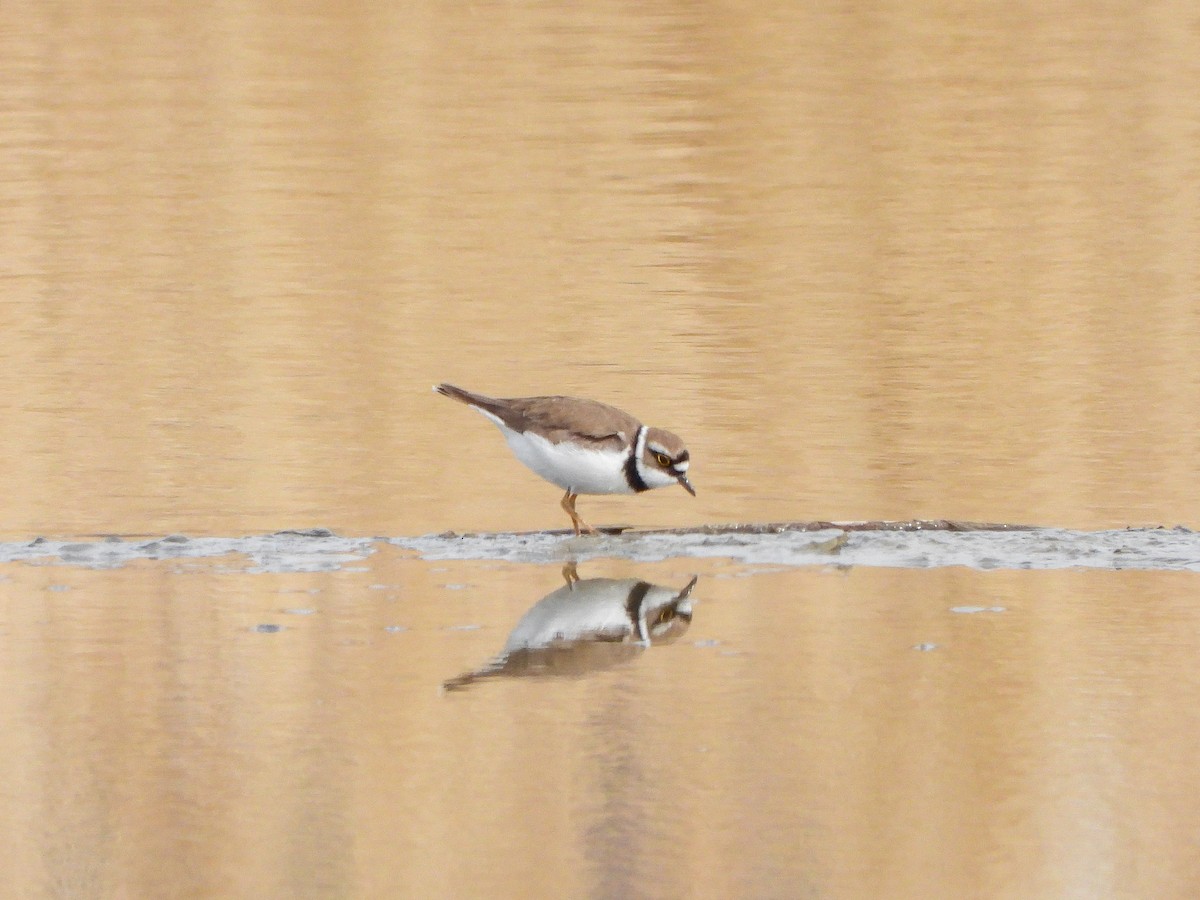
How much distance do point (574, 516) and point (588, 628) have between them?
1449 millimetres

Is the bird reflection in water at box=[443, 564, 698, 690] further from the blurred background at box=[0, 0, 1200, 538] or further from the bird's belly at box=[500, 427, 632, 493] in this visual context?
the blurred background at box=[0, 0, 1200, 538]

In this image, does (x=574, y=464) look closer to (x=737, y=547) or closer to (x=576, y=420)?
(x=576, y=420)

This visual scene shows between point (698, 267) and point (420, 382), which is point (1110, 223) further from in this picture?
point (420, 382)

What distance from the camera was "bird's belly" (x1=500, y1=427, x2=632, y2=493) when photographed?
793 centimetres

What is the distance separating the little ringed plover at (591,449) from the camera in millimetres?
7953

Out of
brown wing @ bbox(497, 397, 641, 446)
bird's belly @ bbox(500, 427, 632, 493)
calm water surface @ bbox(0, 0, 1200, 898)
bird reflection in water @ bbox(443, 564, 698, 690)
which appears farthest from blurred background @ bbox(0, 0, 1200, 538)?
bird reflection in water @ bbox(443, 564, 698, 690)

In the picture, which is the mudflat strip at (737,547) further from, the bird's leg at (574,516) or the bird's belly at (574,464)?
the bird's belly at (574,464)

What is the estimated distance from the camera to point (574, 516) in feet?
26.3

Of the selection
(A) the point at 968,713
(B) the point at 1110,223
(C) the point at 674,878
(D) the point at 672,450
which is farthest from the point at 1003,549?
(B) the point at 1110,223

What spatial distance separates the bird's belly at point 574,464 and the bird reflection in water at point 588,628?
63 centimetres

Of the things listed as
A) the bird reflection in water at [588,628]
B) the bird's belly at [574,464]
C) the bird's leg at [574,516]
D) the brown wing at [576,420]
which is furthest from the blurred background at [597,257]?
the bird reflection in water at [588,628]

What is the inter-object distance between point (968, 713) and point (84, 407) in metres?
6.12

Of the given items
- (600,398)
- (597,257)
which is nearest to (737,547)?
(600,398)

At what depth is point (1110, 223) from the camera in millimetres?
14031
